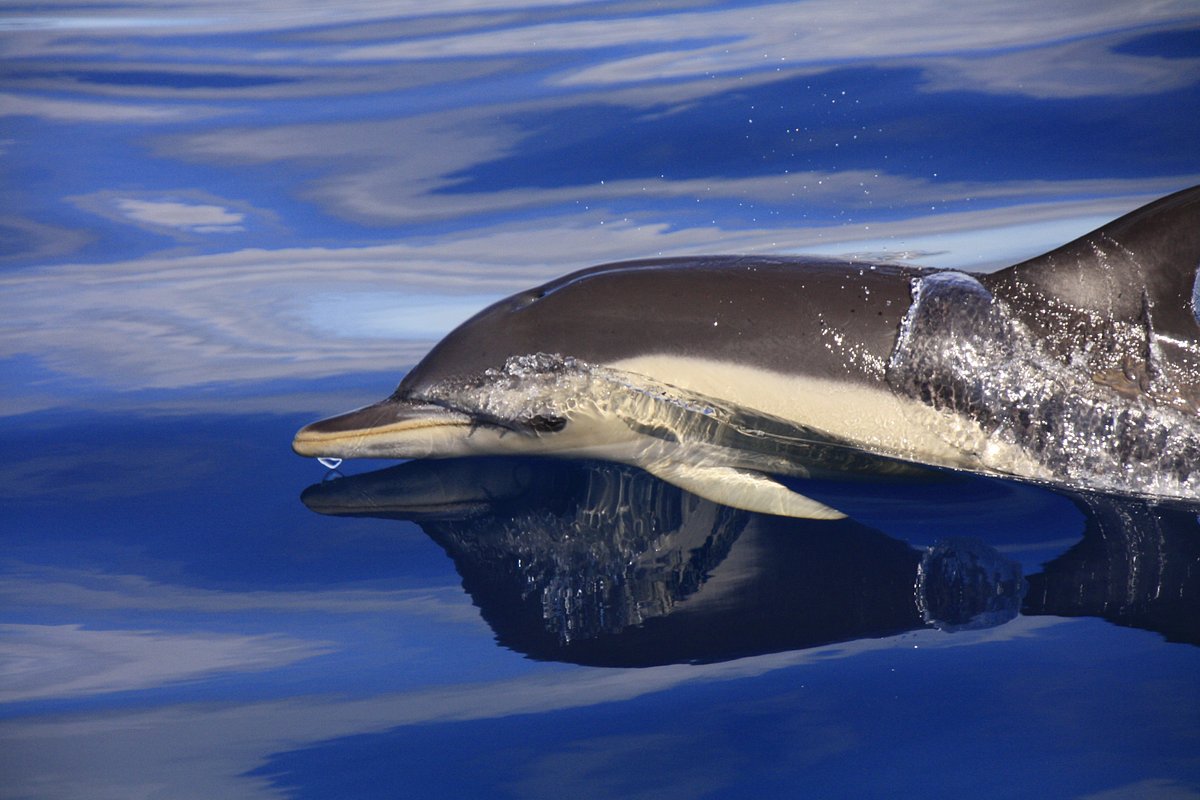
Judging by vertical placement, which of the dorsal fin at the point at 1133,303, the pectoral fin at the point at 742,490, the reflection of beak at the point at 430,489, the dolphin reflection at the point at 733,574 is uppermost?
the dorsal fin at the point at 1133,303

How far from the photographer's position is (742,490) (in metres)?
4.42

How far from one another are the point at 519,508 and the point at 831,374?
1.17 m

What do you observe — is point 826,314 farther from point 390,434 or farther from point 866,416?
point 390,434

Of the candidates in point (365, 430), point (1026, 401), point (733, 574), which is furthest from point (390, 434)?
point (1026, 401)

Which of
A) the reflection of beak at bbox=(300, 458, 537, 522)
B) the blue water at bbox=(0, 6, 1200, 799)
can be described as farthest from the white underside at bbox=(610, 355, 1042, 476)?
the reflection of beak at bbox=(300, 458, 537, 522)

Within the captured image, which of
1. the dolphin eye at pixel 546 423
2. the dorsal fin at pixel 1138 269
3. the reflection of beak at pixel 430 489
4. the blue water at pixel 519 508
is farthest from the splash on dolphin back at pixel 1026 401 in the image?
the reflection of beak at pixel 430 489

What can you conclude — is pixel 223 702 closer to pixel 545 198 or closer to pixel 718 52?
pixel 545 198

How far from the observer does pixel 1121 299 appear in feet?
14.8

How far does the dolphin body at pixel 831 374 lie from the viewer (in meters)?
4.49

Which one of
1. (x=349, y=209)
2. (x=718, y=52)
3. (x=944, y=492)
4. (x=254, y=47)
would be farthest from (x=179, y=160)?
(x=944, y=492)

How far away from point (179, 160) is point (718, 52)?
4.70m

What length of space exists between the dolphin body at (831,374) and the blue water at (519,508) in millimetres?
163

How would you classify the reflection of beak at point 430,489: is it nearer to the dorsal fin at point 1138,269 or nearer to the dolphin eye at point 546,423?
the dolphin eye at point 546,423

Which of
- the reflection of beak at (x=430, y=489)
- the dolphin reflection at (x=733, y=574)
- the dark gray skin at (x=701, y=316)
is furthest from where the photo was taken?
the dark gray skin at (x=701, y=316)
